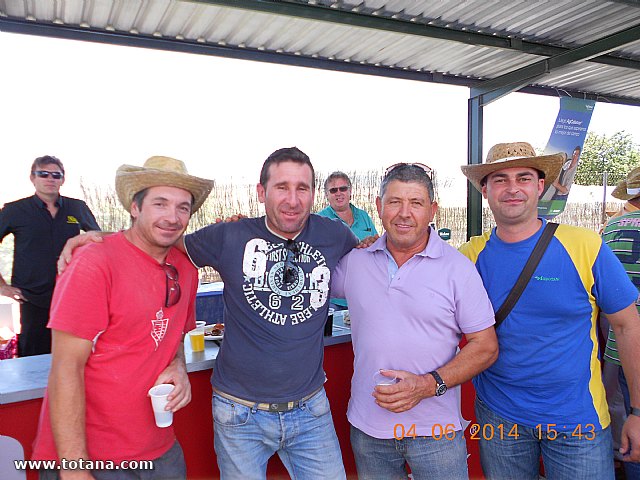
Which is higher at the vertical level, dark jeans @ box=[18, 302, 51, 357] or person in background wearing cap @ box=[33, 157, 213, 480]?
person in background wearing cap @ box=[33, 157, 213, 480]

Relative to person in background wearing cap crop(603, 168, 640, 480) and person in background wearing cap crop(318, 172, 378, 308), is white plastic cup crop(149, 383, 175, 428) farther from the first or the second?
person in background wearing cap crop(318, 172, 378, 308)

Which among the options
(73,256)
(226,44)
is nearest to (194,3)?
(226,44)

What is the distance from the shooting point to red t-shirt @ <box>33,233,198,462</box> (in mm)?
1693

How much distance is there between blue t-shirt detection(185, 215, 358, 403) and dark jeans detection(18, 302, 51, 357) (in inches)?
124

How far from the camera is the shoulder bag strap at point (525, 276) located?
213 centimetres

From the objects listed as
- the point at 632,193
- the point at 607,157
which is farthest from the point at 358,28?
the point at 607,157

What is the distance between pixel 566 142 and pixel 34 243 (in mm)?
7926

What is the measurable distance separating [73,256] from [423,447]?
5.54 feet

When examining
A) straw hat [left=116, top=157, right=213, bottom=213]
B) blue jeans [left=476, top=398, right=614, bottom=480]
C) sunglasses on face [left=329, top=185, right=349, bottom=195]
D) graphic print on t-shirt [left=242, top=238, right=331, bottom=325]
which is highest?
sunglasses on face [left=329, top=185, right=349, bottom=195]

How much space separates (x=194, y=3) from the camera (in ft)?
12.6

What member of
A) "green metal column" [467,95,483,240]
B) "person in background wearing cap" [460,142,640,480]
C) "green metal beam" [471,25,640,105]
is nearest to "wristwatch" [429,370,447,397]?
"person in background wearing cap" [460,142,640,480]

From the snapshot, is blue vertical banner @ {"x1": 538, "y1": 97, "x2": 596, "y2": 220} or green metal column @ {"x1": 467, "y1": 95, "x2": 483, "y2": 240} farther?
blue vertical banner @ {"x1": 538, "y1": 97, "x2": 596, "y2": 220}

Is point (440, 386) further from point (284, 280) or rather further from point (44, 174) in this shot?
point (44, 174)

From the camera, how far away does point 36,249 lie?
457 cm
